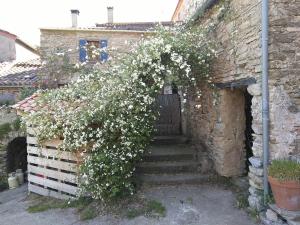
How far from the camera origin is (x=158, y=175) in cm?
716

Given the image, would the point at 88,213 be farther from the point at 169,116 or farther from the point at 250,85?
the point at 169,116

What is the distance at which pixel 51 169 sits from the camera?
7.38 m

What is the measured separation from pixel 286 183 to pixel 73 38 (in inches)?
446

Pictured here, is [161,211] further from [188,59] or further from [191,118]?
[191,118]

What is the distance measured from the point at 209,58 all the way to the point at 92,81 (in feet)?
7.97

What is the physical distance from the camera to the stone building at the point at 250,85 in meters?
4.91

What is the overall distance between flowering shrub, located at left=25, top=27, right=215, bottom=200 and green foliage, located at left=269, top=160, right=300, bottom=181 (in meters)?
2.32

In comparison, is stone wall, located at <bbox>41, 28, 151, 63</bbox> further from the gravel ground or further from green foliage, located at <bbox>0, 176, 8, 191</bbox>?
the gravel ground

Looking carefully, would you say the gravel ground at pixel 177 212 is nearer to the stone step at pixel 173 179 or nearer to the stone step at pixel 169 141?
the stone step at pixel 173 179

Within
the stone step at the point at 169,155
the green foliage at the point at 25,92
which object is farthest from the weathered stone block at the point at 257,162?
the green foliage at the point at 25,92

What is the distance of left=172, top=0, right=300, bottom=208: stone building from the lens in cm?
491

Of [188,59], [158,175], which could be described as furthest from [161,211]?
[188,59]

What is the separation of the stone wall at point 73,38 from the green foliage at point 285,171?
9.42 meters

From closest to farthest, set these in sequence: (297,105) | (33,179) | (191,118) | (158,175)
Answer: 1. (297,105)
2. (158,175)
3. (33,179)
4. (191,118)
